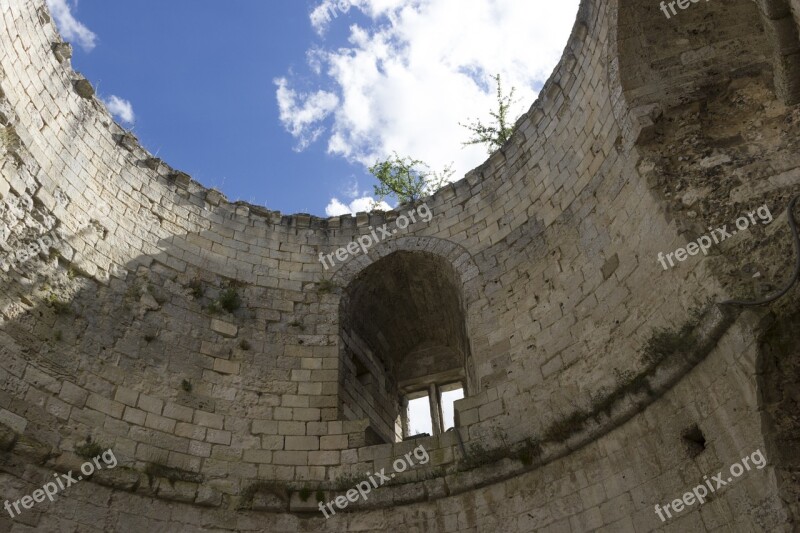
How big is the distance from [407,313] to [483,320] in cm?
242

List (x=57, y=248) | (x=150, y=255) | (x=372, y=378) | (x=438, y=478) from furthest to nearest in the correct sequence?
(x=372, y=378) → (x=150, y=255) → (x=57, y=248) → (x=438, y=478)

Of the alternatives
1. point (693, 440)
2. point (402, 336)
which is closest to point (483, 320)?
point (402, 336)

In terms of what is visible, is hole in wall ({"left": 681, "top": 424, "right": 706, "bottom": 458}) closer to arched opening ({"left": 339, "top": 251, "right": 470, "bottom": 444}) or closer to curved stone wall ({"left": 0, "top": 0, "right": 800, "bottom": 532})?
curved stone wall ({"left": 0, "top": 0, "right": 800, "bottom": 532})

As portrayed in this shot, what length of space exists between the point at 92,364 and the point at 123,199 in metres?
2.48

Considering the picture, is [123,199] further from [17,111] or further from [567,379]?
[567,379]

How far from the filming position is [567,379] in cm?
668

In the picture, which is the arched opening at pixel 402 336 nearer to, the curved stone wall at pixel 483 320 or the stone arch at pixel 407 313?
the stone arch at pixel 407 313

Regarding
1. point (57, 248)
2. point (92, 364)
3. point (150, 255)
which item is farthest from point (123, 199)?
point (92, 364)

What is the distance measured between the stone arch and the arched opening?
0.01 metres

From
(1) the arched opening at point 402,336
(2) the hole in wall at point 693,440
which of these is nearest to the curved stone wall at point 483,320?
(2) the hole in wall at point 693,440

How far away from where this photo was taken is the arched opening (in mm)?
9227

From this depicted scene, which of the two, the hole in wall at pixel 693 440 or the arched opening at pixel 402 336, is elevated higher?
the arched opening at pixel 402 336

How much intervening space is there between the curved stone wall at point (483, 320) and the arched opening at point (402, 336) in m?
0.19

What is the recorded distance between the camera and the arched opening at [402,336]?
30.3 ft
